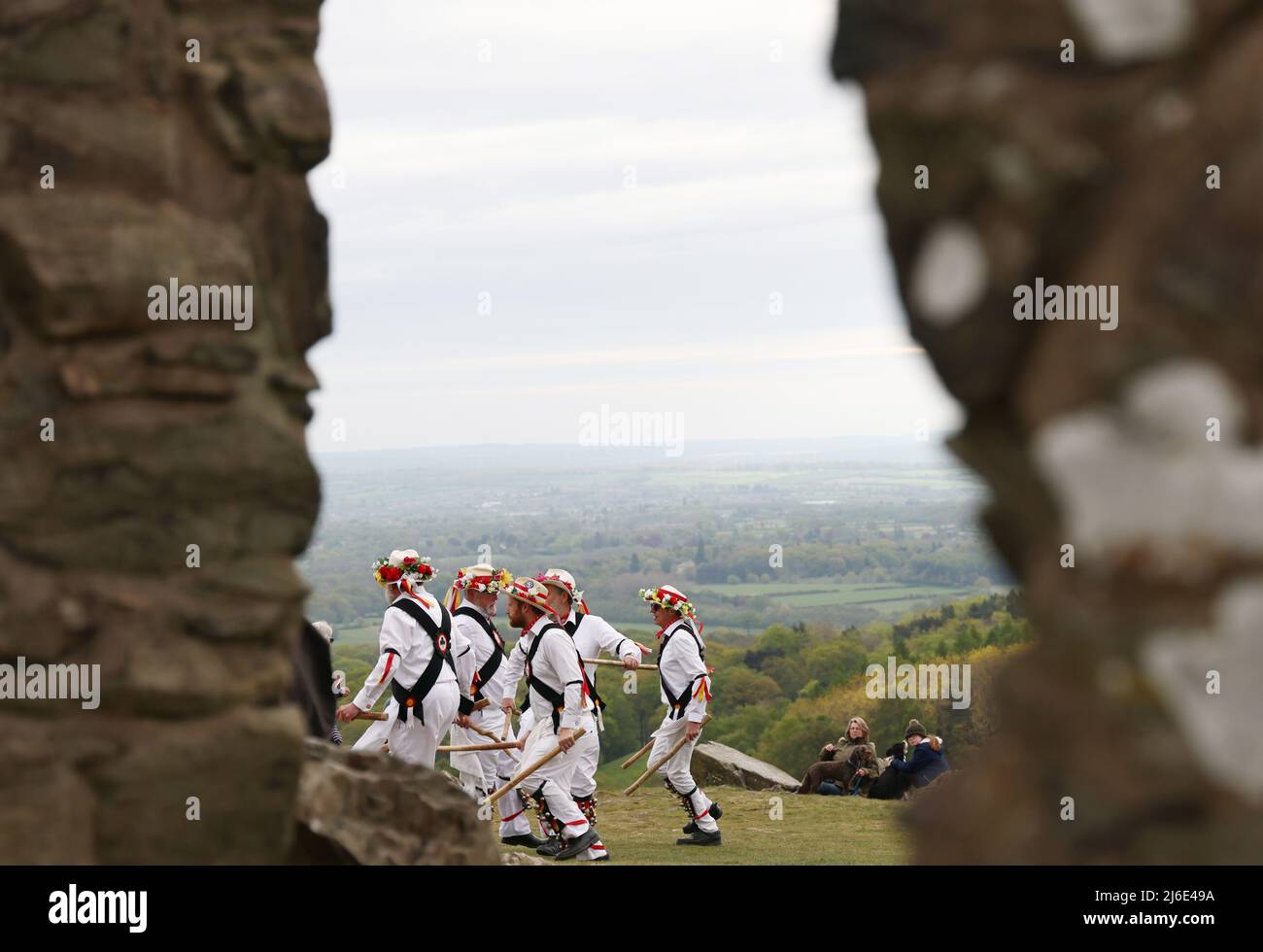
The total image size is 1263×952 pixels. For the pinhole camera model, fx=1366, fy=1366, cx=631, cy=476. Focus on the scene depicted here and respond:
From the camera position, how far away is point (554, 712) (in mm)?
10883

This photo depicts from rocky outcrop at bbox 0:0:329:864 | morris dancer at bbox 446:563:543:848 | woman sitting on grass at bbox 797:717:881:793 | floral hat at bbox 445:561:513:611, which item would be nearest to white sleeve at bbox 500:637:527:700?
morris dancer at bbox 446:563:543:848

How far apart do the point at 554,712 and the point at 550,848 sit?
120cm

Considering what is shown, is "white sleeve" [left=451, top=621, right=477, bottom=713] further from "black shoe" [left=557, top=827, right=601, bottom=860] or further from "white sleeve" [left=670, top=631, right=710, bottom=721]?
"black shoe" [left=557, top=827, right=601, bottom=860]

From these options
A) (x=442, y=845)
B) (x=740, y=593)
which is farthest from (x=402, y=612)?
(x=740, y=593)

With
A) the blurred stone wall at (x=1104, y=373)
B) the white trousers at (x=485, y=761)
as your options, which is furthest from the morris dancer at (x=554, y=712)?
the blurred stone wall at (x=1104, y=373)

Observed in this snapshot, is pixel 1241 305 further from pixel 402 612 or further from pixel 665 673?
pixel 665 673

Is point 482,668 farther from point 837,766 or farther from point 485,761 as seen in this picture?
point 837,766

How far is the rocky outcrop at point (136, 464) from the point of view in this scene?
10.8 feet

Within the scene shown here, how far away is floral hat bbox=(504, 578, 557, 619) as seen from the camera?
1089cm

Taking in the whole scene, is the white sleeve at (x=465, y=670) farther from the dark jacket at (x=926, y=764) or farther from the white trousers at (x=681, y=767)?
the dark jacket at (x=926, y=764)

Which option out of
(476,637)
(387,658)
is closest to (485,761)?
(476,637)

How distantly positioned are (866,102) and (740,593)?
146 feet

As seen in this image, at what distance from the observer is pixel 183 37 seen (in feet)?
11.5

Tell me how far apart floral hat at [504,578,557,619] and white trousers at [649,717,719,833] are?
6.47 ft
